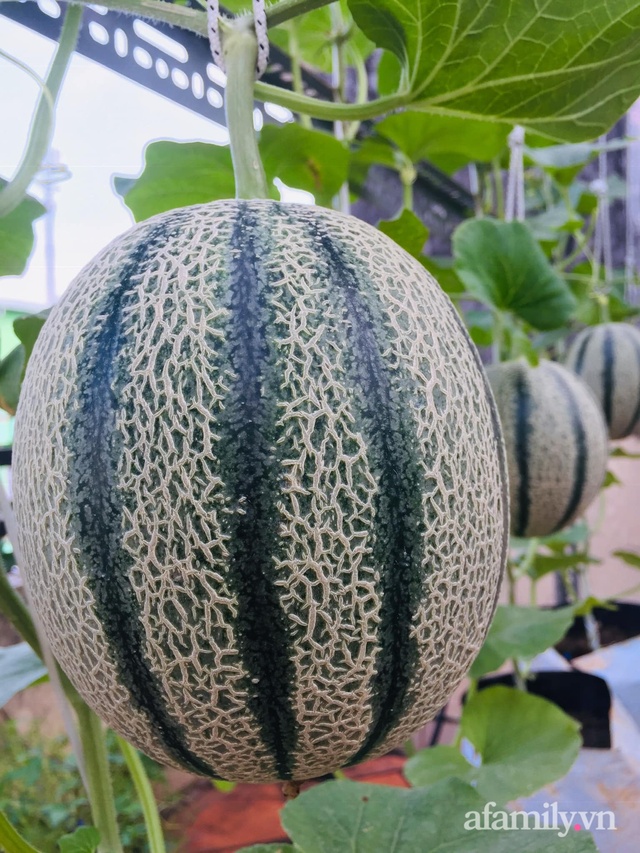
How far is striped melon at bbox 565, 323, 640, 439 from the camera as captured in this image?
1.42m

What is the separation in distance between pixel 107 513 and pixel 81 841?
0.90 ft

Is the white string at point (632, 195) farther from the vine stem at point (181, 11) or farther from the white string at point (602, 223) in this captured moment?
the vine stem at point (181, 11)

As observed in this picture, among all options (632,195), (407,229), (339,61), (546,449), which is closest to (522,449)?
(546,449)

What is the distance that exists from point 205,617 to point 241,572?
3cm

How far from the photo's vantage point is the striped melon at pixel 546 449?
3.04 feet

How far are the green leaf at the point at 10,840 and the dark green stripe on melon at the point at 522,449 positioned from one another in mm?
689

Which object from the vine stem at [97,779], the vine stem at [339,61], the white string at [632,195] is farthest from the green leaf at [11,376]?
the white string at [632,195]

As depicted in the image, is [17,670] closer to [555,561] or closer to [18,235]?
[18,235]

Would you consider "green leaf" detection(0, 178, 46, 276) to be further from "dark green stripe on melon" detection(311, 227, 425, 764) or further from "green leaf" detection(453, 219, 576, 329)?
"green leaf" detection(453, 219, 576, 329)

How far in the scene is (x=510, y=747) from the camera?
0.81 m

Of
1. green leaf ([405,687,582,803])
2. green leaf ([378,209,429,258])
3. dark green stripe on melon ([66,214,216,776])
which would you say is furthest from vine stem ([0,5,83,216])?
green leaf ([405,687,582,803])

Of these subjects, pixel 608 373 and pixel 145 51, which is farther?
pixel 608 373

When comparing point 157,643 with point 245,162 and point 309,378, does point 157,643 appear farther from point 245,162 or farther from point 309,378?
point 245,162

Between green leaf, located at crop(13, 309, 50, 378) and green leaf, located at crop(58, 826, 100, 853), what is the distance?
33 centimetres
